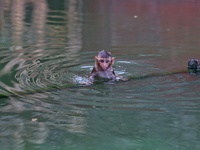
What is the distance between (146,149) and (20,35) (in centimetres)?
692

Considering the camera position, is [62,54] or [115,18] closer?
[62,54]

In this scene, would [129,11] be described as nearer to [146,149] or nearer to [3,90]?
[3,90]

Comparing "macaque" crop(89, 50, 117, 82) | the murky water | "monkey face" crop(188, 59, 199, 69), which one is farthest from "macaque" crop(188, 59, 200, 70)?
"macaque" crop(89, 50, 117, 82)

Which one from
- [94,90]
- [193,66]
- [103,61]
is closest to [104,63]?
[103,61]

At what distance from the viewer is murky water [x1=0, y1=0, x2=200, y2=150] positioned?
433cm

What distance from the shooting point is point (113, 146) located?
4.11 meters

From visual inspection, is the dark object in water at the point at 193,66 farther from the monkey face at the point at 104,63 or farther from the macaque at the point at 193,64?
the monkey face at the point at 104,63

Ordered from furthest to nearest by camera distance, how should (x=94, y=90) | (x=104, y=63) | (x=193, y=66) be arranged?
(x=193, y=66) < (x=104, y=63) < (x=94, y=90)

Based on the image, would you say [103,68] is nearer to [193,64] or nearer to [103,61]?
[103,61]

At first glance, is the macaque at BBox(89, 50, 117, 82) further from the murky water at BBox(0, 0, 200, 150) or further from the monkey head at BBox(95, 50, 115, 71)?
the murky water at BBox(0, 0, 200, 150)

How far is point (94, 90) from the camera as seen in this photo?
6023 mm

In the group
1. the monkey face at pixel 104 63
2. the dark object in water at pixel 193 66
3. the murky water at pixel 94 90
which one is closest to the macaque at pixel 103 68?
the monkey face at pixel 104 63

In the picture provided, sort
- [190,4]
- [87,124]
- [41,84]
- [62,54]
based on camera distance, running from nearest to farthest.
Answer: [87,124] < [41,84] < [62,54] < [190,4]

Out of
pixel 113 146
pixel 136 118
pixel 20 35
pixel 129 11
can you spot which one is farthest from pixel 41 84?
pixel 129 11
